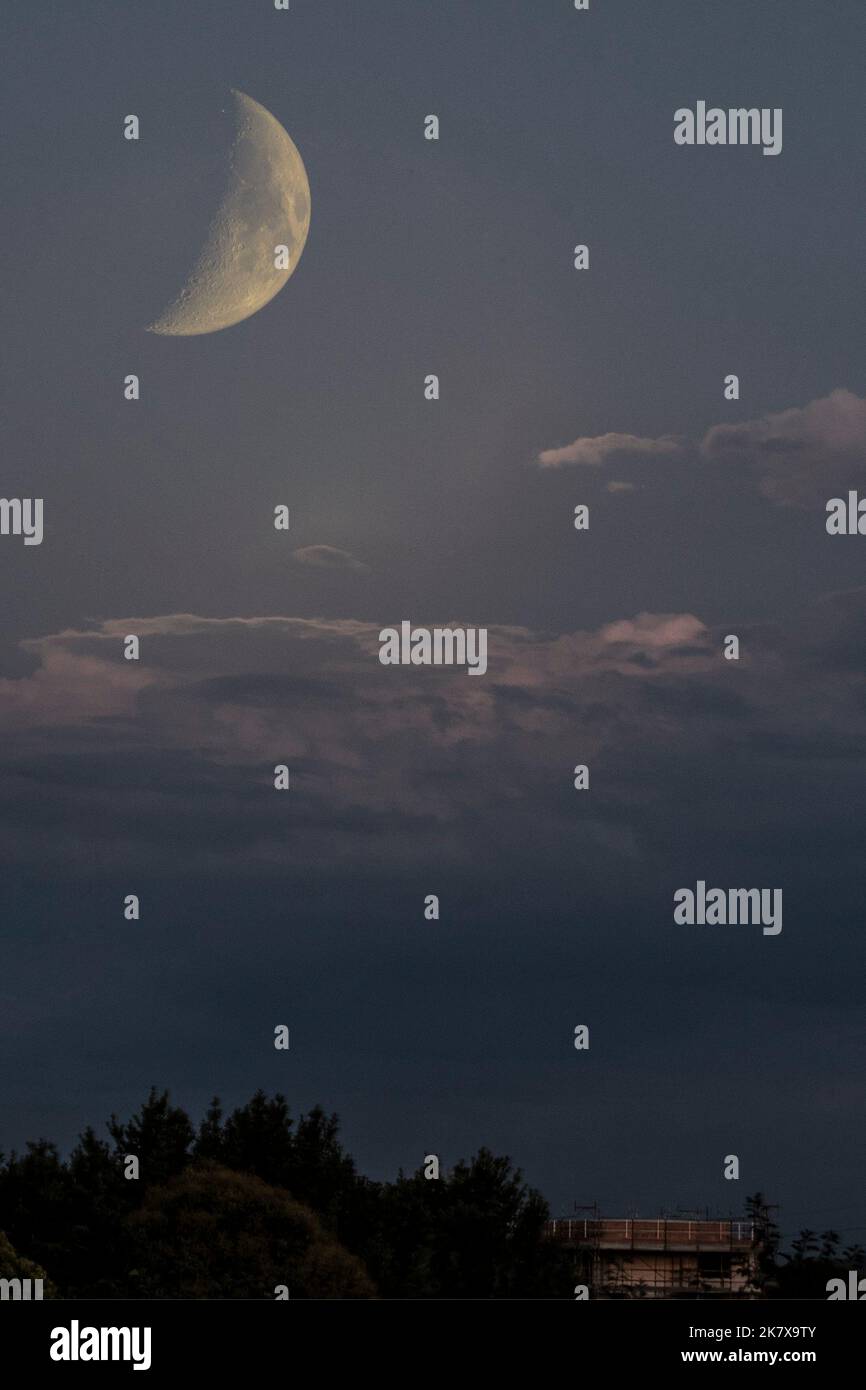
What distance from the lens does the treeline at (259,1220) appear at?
55906 millimetres

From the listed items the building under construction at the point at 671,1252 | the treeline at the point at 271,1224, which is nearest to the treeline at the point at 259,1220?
the treeline at the point at 271,1224

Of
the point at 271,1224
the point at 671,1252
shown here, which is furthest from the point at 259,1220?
the point at 671,1252

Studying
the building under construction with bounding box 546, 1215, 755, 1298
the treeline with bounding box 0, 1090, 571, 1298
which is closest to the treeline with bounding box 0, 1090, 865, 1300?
the treeline with bounding box 0, 1090, 571, 1298

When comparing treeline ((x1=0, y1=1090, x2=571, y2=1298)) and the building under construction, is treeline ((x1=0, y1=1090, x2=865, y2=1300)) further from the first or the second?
the building under construction

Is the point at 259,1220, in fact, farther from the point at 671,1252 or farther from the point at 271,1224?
the point at 671,1252

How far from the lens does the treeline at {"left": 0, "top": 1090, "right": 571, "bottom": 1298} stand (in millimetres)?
55906

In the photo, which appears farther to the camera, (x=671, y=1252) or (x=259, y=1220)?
(x=671, y=1252)

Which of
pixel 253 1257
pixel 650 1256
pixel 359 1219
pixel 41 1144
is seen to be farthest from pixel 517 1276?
pixel 650 1256

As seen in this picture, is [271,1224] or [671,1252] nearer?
[271,1224]

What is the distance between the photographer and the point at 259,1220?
56656 mm

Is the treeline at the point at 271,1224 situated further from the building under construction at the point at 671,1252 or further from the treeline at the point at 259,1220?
the building under construction at the point at 671,1252
